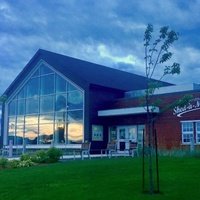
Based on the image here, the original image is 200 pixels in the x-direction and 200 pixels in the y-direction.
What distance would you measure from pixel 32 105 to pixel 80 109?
6885mm

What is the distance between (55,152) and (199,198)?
1323cm

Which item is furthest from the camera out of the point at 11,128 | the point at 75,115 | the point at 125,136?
the point at 11,128

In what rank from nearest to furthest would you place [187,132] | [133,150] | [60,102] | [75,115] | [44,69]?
[133,150] < [187,132] < [75,115] < [60,102] < [44,69]

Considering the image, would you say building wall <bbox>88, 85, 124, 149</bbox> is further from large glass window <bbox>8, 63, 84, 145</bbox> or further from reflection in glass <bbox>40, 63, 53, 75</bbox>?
reflection in glass <bbox>40, 63, 53, 75</bbox>

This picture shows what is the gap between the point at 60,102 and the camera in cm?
3494

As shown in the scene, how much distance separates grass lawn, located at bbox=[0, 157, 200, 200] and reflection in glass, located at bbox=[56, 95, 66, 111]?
19166 millimetres

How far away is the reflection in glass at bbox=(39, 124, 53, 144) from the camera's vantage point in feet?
117

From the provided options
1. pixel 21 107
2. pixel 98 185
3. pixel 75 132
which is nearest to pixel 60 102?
pixel 75 132

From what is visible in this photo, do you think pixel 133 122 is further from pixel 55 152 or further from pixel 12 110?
pixel 12 110

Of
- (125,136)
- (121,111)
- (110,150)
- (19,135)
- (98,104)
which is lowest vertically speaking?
(110,150)

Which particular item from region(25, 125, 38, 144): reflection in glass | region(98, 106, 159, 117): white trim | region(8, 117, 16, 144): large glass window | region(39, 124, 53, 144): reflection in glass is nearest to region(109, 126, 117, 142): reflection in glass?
region(98, 106, 159, 117): white trim

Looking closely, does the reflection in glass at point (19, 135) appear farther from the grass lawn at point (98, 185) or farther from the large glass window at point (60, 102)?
the grass lawn at point (98, 185)

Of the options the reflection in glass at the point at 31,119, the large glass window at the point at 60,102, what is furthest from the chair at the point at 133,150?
the reflection in glass at the point at 31,119

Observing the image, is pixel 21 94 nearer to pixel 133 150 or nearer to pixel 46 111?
pixel 46 111
